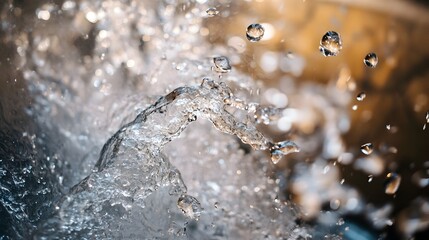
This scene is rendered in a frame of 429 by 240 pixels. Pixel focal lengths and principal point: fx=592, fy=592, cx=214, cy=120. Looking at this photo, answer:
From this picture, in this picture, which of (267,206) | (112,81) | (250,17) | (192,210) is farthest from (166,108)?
(250,17)

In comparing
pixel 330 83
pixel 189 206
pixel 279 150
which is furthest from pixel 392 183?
pixel 189 206

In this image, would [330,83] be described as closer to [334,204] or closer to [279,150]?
[334,204]

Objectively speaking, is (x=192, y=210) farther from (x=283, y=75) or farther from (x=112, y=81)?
(x=283, y=75)

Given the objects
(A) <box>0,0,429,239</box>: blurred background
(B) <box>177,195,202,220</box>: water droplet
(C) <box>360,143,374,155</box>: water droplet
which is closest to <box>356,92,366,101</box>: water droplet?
(A) <box>0,0,429,239</box>: blurred background

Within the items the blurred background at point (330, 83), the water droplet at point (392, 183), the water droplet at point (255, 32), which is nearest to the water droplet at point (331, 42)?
the water droplet at point (255, 32)

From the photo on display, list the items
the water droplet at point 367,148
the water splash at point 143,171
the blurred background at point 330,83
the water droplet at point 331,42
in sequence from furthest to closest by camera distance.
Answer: the water droplet at point 367,148, the blurred background at point 330,83, the water droplet at point 331,42, the water splash at point 143,171

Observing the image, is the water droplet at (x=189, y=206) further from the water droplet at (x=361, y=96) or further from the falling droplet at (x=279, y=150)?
the water droplet at (x=361, y=96)

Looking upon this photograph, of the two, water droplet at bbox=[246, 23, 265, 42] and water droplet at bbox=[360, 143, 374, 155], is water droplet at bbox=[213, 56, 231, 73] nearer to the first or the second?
water droplet at bbox=[246, 23, 265, 42]
